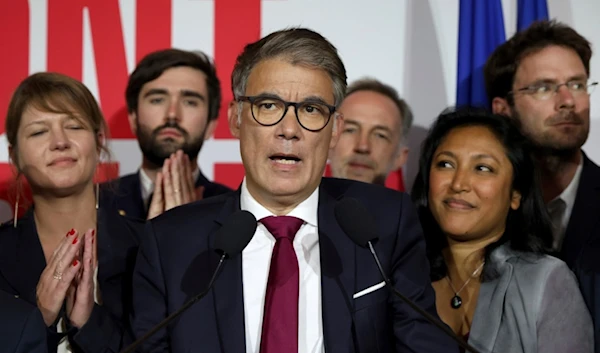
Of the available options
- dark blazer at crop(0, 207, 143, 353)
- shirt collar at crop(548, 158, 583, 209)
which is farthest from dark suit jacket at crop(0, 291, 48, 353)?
shirt collar at crop(548, 158, 583, 209)

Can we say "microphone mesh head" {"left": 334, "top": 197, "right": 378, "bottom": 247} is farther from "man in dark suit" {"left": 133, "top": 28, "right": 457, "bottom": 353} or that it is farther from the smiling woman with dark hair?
the smiling woman with dark hair

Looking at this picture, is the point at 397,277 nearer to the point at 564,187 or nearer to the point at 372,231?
the point at 372,231

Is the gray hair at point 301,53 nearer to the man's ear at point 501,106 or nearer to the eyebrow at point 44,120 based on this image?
the eyebrow at point 44,120

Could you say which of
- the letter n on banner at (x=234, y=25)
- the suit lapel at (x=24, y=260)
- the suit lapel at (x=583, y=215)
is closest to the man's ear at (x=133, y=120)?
the letter n on banner at (x=234, y=25)

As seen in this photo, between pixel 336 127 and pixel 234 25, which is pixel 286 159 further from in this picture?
pixel 234 25

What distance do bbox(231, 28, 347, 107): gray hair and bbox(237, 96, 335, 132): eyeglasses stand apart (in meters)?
0.06

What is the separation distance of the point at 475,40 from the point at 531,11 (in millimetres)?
304

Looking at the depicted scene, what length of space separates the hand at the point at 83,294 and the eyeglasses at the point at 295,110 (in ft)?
2.49

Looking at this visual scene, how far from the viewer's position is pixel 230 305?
A: 210 cm

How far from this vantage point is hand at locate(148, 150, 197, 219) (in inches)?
136

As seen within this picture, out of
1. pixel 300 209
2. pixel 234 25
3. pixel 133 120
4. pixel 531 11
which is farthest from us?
pixel 234 25

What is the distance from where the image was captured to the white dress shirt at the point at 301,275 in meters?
2.13

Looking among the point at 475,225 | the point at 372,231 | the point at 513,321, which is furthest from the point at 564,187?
the point at 372,231

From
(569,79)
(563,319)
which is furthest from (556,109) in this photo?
(563,319)
